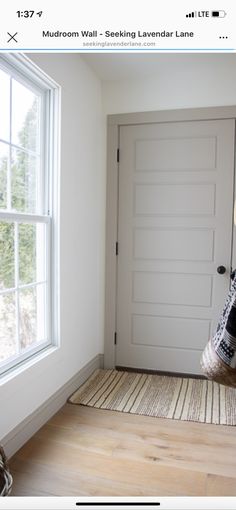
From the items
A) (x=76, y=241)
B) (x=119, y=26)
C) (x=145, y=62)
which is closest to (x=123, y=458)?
(x=76, y=241)

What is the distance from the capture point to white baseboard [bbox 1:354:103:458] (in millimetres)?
1757

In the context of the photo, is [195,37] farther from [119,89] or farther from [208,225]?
[119,89]

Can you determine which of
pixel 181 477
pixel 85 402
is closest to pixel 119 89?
pixel 85 402

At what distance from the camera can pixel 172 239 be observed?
2.82 metres

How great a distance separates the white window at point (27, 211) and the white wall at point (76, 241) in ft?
0.27

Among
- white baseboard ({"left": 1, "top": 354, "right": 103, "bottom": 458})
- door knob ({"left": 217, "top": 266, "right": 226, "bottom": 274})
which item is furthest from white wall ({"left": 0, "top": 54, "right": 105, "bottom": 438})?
door knob ({"left": 217, "top": 266, "right": 226, "bottom": 274})

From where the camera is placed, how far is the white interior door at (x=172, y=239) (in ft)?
8.93

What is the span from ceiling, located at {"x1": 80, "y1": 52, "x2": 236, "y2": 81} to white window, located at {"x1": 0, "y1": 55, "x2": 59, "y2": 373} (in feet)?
1.93

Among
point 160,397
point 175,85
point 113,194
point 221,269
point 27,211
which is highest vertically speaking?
point 175,85

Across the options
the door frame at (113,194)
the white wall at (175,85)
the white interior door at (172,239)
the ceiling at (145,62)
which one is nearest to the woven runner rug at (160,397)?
the white interior door at (172,239)

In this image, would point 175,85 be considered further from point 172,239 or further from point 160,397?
point 160,397

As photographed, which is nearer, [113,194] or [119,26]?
[119,26]

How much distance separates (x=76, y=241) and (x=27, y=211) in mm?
536

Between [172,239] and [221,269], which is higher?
[172,239]
